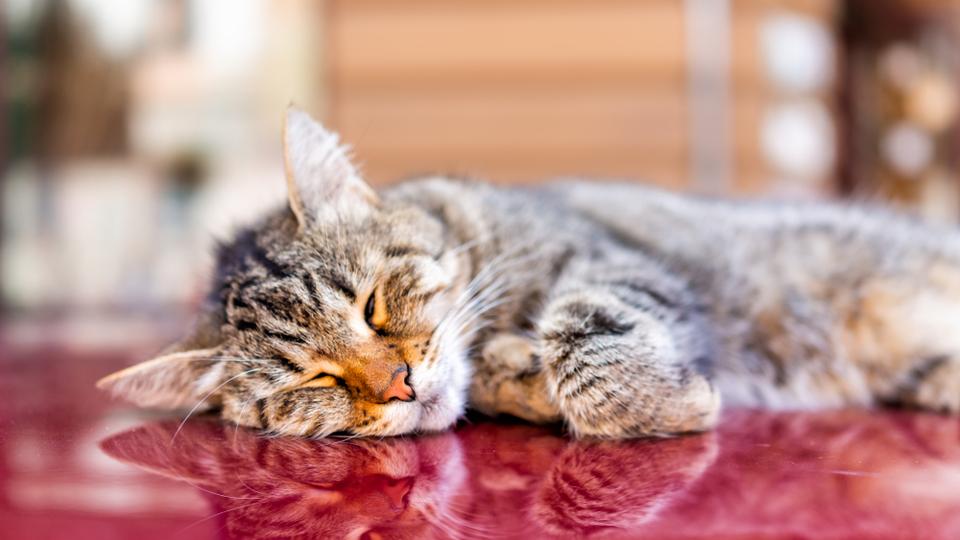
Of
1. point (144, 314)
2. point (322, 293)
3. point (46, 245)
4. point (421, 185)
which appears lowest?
point (144, 314)

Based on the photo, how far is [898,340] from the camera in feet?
4.85

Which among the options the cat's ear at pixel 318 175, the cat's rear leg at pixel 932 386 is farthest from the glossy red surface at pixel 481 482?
the cat's ear at pixel 318 175

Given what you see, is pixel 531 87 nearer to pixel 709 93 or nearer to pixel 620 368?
pixel 709 93

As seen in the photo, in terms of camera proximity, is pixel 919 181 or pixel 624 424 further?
pixel 919 181

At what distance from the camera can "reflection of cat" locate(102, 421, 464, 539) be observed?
72 centimetres

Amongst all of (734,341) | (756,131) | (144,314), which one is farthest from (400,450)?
(144,314)

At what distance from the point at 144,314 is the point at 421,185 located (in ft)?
8.63

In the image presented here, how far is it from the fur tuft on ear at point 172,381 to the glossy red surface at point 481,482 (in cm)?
4

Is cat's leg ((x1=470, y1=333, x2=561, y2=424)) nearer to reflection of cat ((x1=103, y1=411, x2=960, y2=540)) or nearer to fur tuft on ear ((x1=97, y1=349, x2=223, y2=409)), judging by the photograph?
reflection of cat ((x1=103, y1=411, x2=960, y2=540))

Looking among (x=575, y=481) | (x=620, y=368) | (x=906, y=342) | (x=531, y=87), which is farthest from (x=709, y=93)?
(x=575, y=481)

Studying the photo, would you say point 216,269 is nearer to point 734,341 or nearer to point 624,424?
point 624,424

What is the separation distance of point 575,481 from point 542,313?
1.27 ft

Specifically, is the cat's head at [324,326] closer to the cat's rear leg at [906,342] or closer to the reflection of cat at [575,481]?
the reflection of cat at [575,481]

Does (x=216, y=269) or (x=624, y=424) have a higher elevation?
(x=216, y=269)
